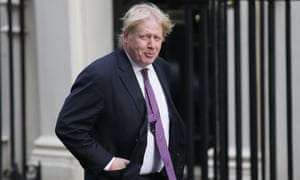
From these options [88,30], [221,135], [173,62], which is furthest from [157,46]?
[173,62]

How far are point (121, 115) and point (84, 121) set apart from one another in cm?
17

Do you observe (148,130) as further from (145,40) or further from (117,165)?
(145,40)

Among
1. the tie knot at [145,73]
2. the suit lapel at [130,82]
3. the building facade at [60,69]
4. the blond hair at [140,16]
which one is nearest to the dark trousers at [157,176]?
the suit lapel at [130,82]

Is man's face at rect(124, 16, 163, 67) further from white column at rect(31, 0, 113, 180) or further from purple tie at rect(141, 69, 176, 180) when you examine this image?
white column at rect(31, 0, 113, 180)

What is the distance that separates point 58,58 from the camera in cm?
621

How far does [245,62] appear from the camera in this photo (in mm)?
5879

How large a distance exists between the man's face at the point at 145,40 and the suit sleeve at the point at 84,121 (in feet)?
0.80

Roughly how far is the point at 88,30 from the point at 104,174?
3.05m

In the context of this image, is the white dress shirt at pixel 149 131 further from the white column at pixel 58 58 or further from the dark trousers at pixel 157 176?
the white column at pixel 58 58

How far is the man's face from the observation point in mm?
3398

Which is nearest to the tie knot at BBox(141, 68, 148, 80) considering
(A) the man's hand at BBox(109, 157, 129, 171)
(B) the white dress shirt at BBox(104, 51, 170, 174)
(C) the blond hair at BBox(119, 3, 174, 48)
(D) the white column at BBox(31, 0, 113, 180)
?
(B) the white dress shirt at BBox(104, 51, 170, 174)

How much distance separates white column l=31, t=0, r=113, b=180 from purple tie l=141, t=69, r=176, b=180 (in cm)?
276
